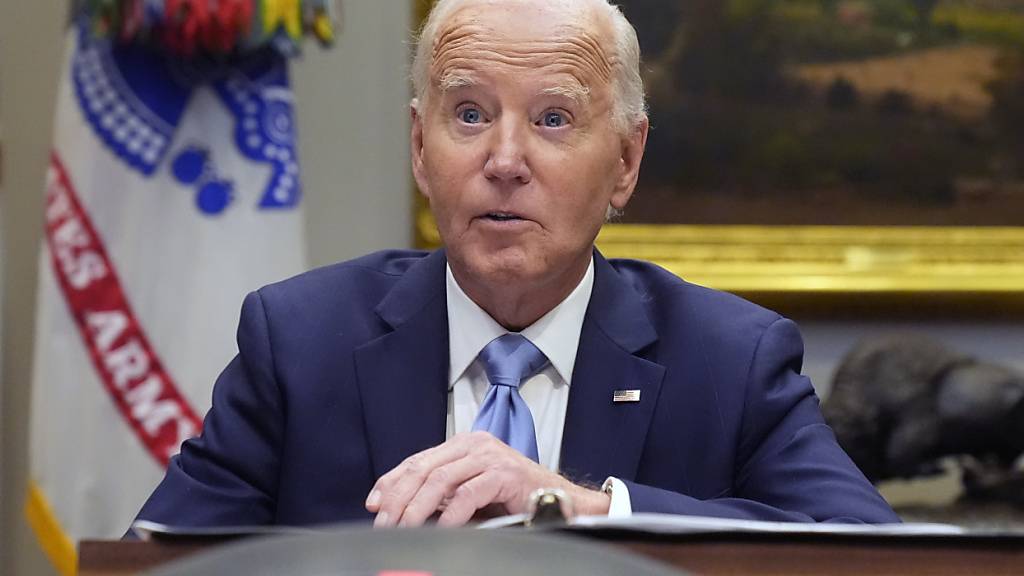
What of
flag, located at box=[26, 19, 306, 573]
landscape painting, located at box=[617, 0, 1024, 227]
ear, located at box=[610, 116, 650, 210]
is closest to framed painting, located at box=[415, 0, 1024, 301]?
landscape painting, located at box=[617, 0, 1024, 227]

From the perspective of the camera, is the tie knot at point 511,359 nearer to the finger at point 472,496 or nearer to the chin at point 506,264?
the chin at point 506,264

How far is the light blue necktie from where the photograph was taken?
2.25 m

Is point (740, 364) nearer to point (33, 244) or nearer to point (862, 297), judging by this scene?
point (862, 297)

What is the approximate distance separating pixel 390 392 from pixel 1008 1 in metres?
3.69

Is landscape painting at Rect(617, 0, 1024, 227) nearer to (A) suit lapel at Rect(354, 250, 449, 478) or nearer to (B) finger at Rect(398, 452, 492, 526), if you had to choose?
(A) suit lapel at Rect(354, 250, 449, 478)

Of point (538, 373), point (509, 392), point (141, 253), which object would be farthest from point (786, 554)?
point (141, 253)

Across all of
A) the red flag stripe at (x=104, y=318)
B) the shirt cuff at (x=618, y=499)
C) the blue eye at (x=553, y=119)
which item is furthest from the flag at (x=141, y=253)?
the shirt cuff at (x=618, y=499)

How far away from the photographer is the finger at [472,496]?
183 cm

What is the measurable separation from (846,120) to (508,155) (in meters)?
3.15

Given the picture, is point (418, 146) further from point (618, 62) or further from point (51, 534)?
point (51, 534)

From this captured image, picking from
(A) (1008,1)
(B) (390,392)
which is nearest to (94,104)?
(B) (390,392)

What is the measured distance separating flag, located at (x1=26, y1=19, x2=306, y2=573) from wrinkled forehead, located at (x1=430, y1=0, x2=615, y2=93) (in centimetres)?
182

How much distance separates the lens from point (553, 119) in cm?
237

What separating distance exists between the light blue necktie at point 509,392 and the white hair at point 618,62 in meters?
0.44
